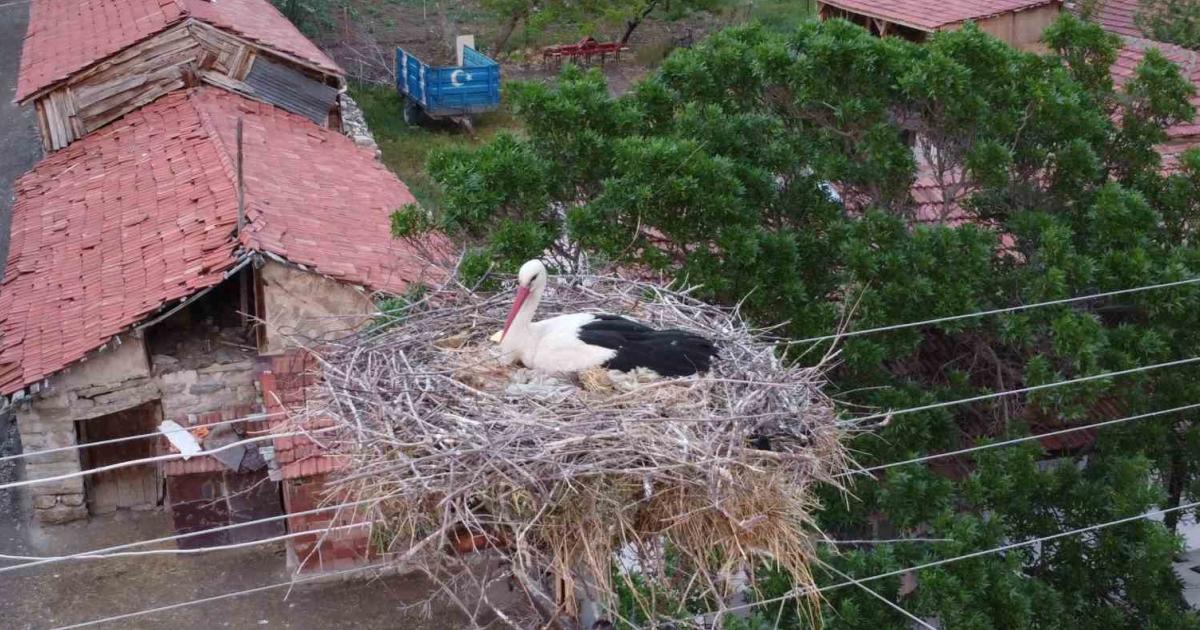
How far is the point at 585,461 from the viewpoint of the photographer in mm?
5363

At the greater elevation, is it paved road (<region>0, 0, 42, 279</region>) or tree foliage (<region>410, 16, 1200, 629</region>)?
tree foliage (<region>410, 16, 1200, 629</region>)

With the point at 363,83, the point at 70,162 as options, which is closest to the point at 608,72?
the point at 363,83

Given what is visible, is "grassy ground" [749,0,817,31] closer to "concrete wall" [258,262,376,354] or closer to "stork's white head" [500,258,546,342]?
"concrete wall" [258,262,376,354]

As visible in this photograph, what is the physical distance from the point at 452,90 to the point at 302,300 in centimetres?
1346

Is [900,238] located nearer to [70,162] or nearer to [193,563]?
[193,563]

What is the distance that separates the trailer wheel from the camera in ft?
83.3

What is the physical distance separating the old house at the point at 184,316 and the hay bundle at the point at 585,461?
427cm

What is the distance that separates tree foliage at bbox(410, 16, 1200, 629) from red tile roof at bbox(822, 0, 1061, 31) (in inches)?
212

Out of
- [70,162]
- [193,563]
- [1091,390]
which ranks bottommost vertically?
[193,563]

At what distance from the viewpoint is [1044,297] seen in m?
8.37

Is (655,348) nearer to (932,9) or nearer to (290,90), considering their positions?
(932,9)

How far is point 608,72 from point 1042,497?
20812 millimetres

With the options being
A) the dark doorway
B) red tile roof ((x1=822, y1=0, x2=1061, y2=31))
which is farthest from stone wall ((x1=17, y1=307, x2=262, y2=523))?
red tile roof ((x1=822, y1=0, x2=1061, y2=31))

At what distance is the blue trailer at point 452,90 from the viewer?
24344mm
